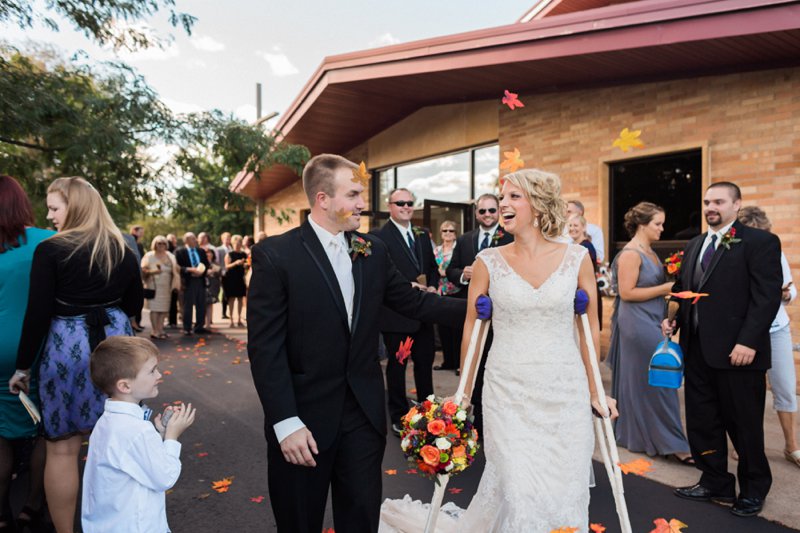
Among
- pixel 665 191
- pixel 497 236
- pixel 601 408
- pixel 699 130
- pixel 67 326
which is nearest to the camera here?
pixel 601 408

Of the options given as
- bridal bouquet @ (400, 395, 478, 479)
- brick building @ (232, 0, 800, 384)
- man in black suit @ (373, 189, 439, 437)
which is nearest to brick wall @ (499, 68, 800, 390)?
brick building @ (232, 0, 800, 384)

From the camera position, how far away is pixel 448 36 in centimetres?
872

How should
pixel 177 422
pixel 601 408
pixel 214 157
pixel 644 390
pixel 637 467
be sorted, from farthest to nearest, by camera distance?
pixel 214 157
pixel 644 390
pixel 637 467
pixel 601 408
pixel 177 422

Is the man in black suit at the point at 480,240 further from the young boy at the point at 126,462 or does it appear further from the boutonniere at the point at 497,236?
the young boy at the point at 126,462

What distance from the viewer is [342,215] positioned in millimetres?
2723

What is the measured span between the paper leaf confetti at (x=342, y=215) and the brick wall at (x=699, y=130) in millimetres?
6950

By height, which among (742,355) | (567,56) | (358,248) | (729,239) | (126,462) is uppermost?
(567,56)

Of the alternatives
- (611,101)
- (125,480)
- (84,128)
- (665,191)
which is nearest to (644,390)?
(125,480)

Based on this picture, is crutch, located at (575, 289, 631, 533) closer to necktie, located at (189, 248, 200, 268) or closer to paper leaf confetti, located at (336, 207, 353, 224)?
paper leaf confetti, located at (336, 207, 353, 224)

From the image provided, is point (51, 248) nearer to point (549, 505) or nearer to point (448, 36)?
point (549, 505)

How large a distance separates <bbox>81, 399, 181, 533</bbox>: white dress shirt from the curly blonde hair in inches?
87.1

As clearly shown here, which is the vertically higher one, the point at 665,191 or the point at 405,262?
the point at 665,191

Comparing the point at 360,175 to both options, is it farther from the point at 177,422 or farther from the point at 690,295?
the point at 690,295

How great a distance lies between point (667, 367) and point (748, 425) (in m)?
0.64
